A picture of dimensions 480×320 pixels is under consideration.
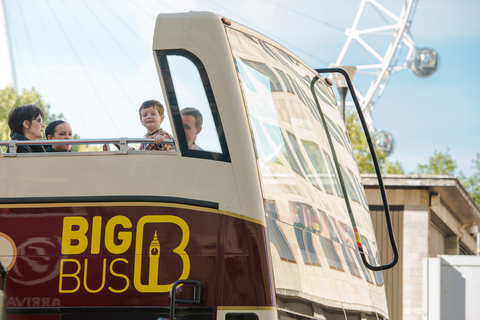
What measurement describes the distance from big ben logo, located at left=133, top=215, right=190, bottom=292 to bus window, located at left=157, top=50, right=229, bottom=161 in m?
0.37

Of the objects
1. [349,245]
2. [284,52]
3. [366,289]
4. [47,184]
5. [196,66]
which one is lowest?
[366,289]

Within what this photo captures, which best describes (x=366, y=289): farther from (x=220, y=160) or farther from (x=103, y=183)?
(x=103, y=183)

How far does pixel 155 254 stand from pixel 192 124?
28.2 inches

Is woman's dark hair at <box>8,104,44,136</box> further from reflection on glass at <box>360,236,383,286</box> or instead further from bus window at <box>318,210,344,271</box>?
reflection on glass at <box>360,236,383,286</box>

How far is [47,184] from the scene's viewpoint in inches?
152

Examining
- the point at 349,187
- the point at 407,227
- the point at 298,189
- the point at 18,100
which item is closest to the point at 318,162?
the point at 298,189

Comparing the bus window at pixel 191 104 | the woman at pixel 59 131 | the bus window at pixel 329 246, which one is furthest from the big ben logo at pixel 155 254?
the woman at pixel 59 131

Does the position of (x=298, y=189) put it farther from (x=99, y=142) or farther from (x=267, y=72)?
(x=99, y=142)

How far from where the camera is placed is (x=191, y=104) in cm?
386

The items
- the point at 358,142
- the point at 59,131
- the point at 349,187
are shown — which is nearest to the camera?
the point at 349,187

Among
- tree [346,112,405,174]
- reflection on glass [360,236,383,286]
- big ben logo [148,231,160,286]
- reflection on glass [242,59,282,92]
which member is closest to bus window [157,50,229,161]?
reflection on glass [242,59,282,92]

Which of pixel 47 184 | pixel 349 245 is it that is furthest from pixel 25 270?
pixel 349 245

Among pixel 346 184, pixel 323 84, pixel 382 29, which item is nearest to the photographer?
pixel 346 184

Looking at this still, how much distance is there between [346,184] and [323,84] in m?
0.87
